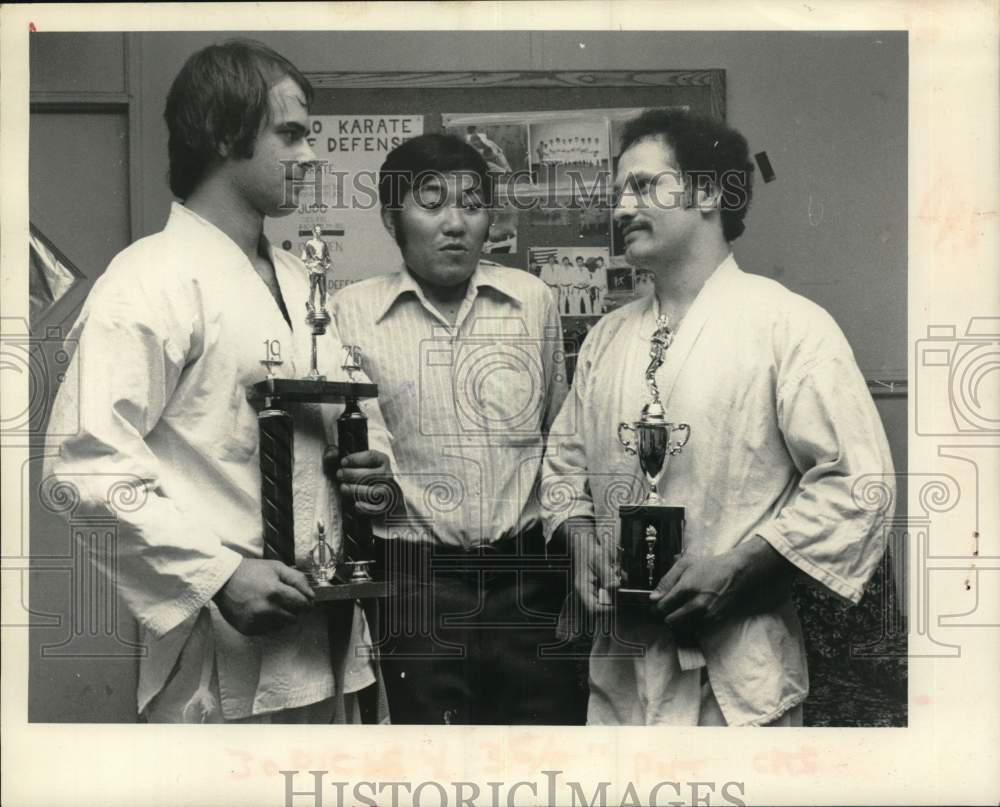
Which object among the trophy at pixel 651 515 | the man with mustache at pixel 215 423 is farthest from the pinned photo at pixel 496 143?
the trophy at pixel 651 515

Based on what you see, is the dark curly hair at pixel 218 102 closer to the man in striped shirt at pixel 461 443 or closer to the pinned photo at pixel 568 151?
the man in striped shirt at pixel 461 443

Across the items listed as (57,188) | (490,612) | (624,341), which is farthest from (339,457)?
(57,188)

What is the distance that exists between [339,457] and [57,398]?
71 centimetres

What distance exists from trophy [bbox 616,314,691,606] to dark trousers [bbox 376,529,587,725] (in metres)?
0.16

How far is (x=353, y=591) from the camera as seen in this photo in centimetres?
301

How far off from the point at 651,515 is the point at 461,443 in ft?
1.63

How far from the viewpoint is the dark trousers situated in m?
3.12

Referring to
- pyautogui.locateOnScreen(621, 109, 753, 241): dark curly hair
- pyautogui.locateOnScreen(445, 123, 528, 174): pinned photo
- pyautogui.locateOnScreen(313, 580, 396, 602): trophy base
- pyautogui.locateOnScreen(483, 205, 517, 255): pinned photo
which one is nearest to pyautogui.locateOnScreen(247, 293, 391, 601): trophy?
pyautogui.locateOnScreen(313, 580, 396, 602): trophy base

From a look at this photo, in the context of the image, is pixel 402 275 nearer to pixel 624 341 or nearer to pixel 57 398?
pixel 624 341

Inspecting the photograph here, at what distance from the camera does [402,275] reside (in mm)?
3158

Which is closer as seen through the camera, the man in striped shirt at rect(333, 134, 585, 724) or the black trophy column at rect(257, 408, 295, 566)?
the black trophy column at rect(257, 408, 295, 566)

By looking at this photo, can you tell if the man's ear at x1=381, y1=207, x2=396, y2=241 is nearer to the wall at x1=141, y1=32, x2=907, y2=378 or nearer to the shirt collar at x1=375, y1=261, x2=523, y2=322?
the shirt collar at x1=375, y1=261, x2=523, y2=322

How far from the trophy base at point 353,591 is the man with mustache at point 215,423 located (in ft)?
0.10

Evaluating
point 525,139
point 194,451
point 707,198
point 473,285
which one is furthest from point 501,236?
point 194,451
